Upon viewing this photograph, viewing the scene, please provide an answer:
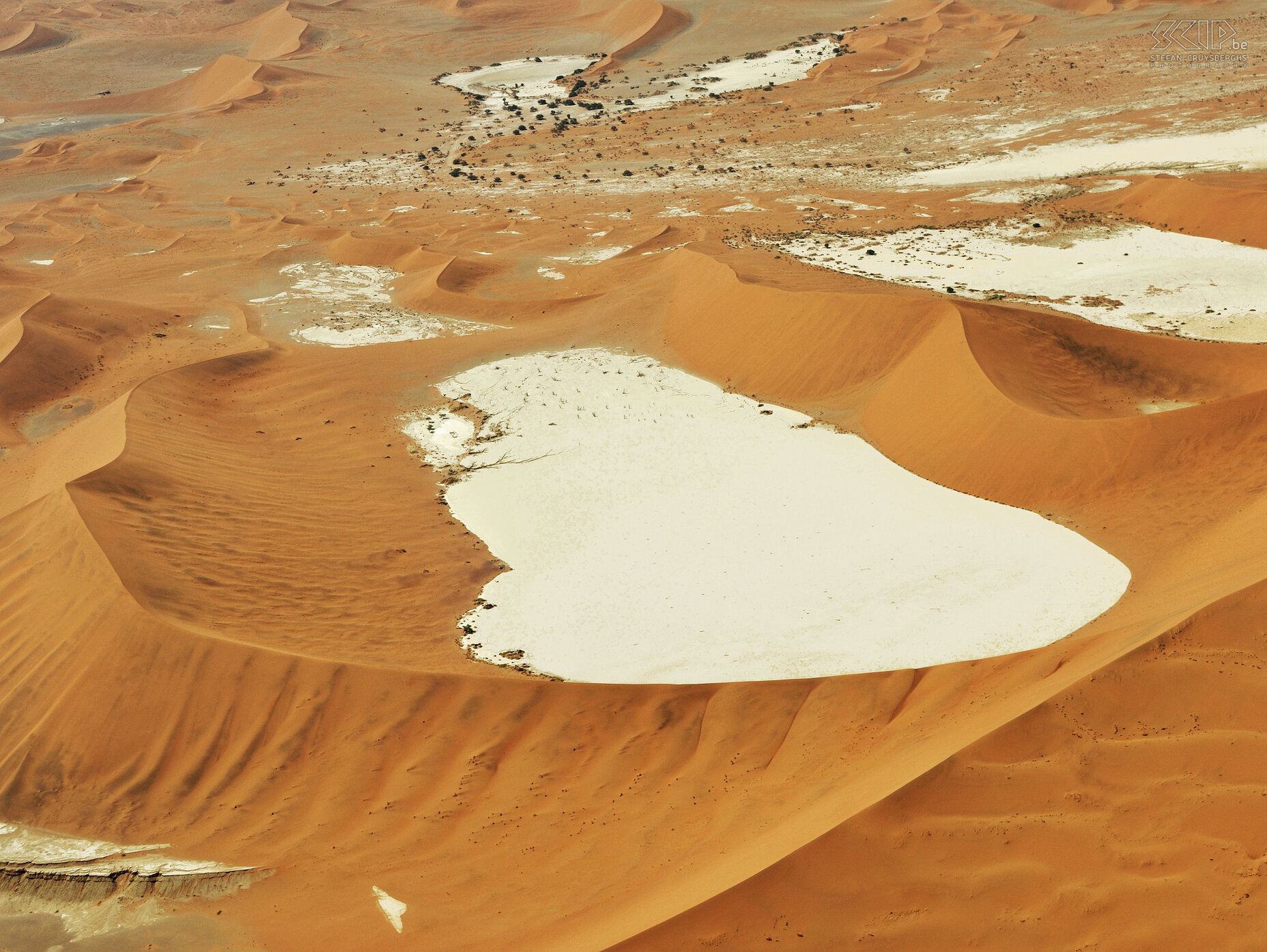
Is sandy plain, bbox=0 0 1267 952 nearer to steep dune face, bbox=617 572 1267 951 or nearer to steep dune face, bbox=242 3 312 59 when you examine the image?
steep dune face, bbox=617 572 1267 951

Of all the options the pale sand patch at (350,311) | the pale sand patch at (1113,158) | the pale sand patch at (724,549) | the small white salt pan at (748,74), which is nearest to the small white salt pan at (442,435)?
the pale sand patch at (724,549)

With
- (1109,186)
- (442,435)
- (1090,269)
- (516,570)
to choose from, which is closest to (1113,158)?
(1109,186)

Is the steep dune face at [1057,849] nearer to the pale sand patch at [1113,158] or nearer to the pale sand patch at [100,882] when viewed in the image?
the pale sand patch at [100,882]

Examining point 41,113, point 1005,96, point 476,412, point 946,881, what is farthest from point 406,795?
point 41,113

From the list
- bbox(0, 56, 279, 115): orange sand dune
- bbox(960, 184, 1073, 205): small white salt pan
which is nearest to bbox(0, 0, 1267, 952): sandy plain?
bbox(960, 184, 1073, 205): small white salt pan

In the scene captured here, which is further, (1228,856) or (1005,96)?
(1005,96)

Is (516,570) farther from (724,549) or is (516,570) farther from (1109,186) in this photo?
(1109,186)

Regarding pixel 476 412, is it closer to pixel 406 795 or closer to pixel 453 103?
pixel 406 795
